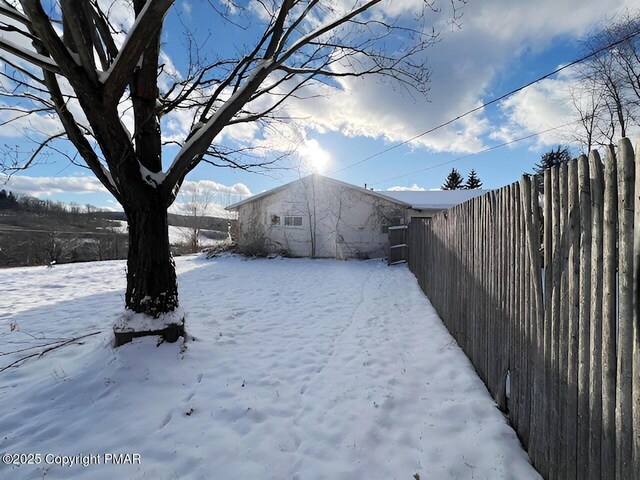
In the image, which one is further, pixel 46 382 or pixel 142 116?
pixel 142 116

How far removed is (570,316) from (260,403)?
2481mm

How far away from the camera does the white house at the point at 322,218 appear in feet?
48.8

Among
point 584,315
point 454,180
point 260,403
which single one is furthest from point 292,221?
point 454,180

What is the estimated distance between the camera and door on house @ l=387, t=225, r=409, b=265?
1244cm

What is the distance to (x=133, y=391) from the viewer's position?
2.78 meters

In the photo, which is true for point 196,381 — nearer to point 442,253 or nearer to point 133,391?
point 133,391

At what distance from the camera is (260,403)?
2.69 metres

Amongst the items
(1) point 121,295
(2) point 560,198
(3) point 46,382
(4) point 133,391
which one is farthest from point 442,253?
(1) point 121,295

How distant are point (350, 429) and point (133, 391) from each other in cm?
209

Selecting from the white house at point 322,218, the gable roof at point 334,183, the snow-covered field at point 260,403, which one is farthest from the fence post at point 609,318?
the gable roof at point 334,183

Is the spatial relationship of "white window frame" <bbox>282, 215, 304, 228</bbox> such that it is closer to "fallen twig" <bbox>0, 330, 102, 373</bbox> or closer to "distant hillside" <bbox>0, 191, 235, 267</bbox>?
"distant hillside" <bbox>0, 191, 235, 267</bbox>

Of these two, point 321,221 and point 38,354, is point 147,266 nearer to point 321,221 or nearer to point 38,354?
point 38,354

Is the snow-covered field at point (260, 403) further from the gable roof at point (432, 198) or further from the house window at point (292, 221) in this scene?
the gable roof at point (432, 198)

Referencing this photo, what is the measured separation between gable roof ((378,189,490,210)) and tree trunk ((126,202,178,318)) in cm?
1347
